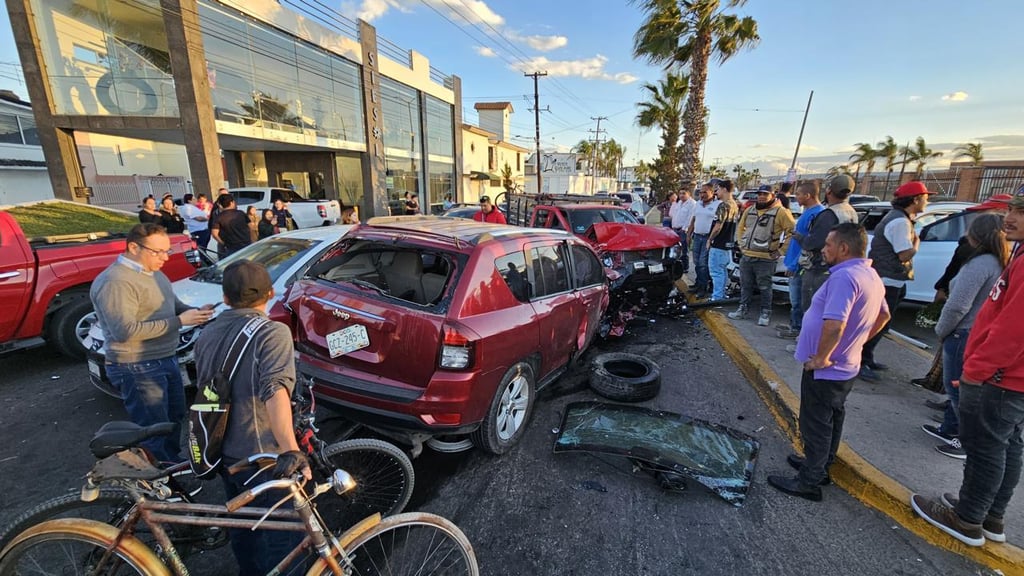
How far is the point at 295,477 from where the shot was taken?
5.19ft

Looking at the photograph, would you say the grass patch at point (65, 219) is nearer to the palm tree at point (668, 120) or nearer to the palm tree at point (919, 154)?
the palm tree at point (668, 120)

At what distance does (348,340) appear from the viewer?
109 inches

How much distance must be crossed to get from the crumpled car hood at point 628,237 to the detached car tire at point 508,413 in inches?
137

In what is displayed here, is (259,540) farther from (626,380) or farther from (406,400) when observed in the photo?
(626,380)

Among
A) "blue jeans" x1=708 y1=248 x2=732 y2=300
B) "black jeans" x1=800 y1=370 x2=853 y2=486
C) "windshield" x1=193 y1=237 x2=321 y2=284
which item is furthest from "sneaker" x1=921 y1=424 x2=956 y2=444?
"windshield" x1=193 y1=237 x2=321 y2=284

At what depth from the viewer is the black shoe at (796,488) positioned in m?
2.80

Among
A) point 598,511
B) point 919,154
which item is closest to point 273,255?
point 598,511

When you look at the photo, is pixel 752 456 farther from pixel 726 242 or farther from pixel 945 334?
pixel 726 242

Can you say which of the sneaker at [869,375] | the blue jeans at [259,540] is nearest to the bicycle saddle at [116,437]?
the blue jeans at [259,540]

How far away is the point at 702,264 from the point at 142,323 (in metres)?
8.05

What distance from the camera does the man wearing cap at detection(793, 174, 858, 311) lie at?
4.71 m

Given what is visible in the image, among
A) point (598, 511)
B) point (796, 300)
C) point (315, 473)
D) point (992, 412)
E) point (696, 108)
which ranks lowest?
point (598, 511)

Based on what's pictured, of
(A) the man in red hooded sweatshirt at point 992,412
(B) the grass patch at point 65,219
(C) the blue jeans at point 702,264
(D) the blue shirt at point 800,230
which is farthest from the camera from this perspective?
(C) the blue jeans at point 702,264

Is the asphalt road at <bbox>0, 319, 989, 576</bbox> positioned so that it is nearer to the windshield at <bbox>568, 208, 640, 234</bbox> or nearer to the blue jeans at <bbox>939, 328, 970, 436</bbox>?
the blue jeans at <bbox>939, 328, 970, 436</bbox>
